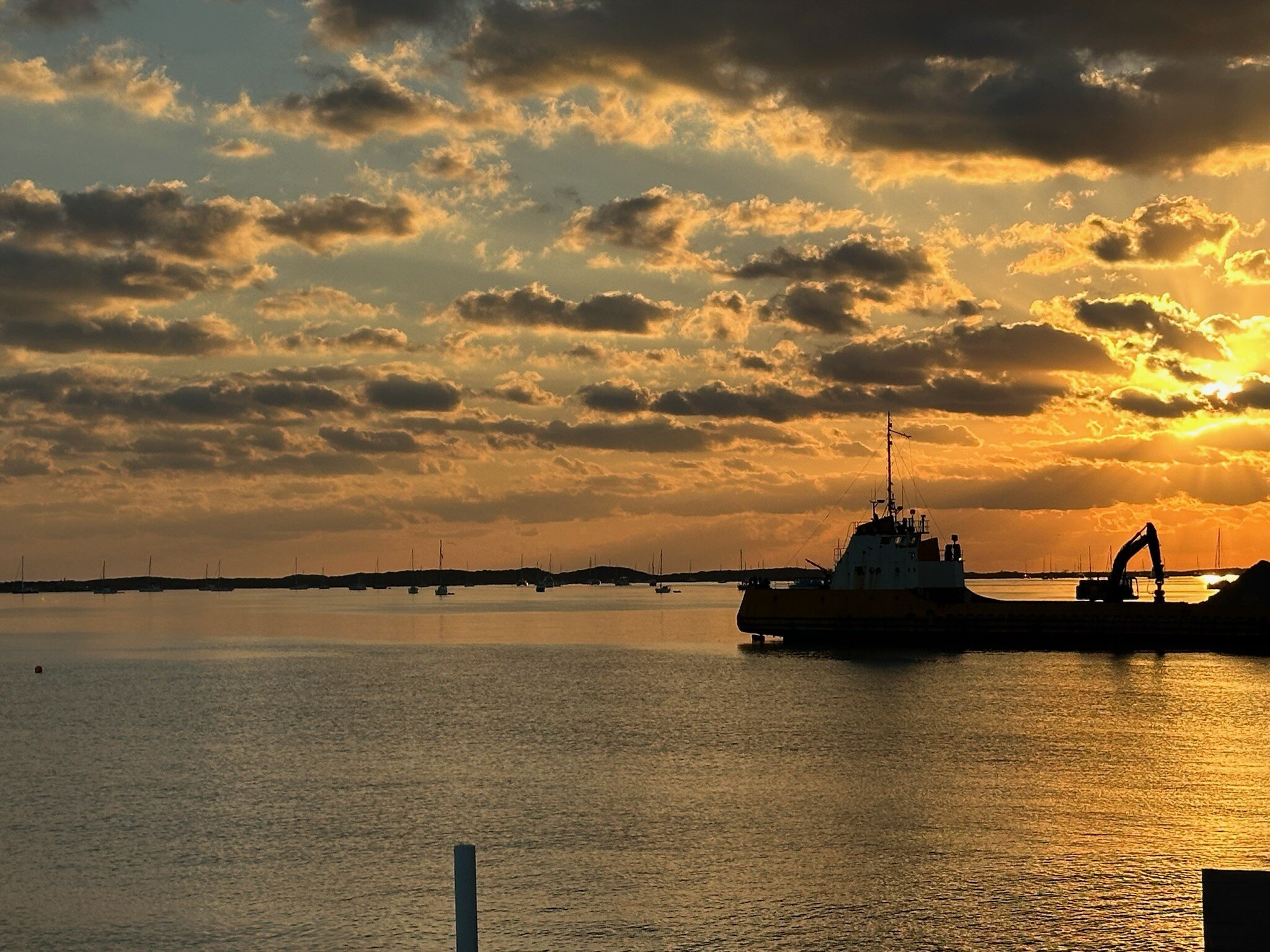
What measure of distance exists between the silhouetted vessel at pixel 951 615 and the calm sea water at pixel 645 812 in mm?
11725

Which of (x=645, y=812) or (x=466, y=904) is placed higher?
(x=466, y=904)

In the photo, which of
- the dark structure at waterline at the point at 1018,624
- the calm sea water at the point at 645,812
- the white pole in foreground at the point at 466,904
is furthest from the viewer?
the dark structure at waterline at the point at 1018,624

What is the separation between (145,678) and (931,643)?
5064cm

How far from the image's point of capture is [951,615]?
8631cm

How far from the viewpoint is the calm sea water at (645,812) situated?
76.0ft

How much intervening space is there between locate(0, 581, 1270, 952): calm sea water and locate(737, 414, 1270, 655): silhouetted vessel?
38.5ft

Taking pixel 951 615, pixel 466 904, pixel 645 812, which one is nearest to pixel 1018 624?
pixel 951 615

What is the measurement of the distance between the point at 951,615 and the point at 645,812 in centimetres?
5657

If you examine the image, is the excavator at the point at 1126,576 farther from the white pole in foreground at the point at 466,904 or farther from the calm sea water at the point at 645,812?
the white pole in foreground at the point at 466,904

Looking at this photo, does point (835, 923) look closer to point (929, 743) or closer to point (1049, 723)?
point (929, 743)

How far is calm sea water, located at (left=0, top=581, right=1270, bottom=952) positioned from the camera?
23172mm

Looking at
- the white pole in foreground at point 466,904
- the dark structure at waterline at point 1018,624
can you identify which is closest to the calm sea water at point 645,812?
the white pole in foreground at point 466,904

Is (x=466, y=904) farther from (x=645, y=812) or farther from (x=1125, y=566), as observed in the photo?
(x=1125, y=566)

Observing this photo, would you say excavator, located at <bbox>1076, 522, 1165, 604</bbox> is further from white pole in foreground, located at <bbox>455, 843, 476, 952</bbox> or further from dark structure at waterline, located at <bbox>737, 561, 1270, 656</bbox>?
white pole in foreground, located at <bbox>455, 843, 476, 952</bbox>
